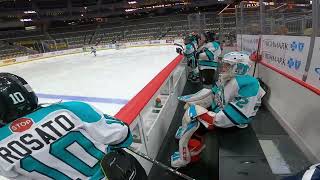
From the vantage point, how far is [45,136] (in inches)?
37.0

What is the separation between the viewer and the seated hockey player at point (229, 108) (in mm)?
2113

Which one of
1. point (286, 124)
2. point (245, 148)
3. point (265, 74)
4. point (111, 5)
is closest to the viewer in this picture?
point (245, 148)

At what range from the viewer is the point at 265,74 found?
360 cm

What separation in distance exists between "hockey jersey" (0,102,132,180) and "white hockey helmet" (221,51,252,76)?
132 centimetres

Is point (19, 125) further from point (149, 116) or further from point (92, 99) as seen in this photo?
point (92, 99)

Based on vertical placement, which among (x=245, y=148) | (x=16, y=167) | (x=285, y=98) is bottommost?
(x=245, y=148)

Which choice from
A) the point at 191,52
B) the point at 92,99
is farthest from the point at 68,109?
the point at 191,52

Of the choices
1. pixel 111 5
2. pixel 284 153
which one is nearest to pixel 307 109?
pixel 284 153

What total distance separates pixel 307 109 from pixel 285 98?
1.88 ft

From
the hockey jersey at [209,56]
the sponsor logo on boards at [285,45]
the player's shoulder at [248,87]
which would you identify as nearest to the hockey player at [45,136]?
the player's shoulder at [248,87]

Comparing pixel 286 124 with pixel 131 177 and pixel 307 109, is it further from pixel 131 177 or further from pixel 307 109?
pixel 131 177

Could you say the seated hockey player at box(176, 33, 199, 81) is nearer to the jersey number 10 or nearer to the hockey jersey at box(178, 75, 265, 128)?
the hockey jersey at box(178, 75, 265, 128)

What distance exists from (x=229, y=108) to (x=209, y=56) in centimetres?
269

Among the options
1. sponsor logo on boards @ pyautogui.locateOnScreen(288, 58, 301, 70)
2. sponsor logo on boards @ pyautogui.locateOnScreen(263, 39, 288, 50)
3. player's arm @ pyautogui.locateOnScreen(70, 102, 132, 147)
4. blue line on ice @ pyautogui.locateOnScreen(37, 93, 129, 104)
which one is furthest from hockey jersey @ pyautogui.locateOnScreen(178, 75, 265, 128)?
blue line on ice @ pyautogui.locateOnScreen(37, 93, 129, 104)
